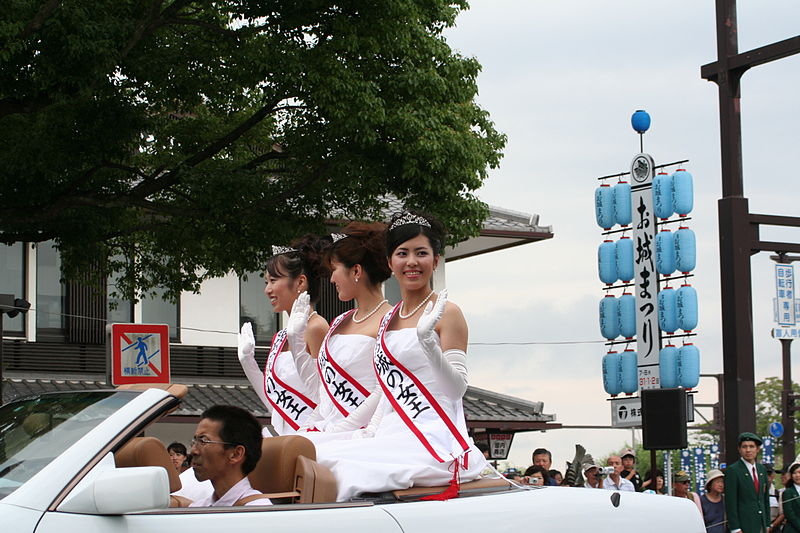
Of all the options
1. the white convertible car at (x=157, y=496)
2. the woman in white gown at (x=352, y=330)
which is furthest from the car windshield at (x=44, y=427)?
the woman in white gown at (x=352, y=330)

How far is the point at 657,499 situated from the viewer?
17.1 ft

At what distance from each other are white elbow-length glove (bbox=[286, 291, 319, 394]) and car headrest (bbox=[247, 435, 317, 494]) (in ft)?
5.77

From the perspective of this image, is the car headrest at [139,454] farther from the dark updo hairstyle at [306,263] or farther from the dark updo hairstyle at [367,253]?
the dark updo hairstyle at [306,263]

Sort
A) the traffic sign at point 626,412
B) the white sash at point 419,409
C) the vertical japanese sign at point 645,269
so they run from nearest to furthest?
the white sash at point 419,409 → the traffic sign at point 626,412 → the vertical japanese sign at point 645,269

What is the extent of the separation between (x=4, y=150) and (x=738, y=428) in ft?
29.0

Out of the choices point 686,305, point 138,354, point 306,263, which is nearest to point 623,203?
point 686,305

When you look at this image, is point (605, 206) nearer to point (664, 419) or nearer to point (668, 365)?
point (668, 365)

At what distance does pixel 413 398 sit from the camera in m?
5.25

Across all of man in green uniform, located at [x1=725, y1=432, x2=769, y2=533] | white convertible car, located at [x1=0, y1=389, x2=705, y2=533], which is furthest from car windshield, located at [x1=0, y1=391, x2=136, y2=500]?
man in green uniform, located at [x1=725, y1=432, x2=769, y2=533]

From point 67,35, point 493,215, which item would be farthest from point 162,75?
point 493,215

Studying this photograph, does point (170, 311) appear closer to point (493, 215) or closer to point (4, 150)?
point (493, 215)

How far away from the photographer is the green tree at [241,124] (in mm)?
12641

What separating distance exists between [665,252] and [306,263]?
14.8 m

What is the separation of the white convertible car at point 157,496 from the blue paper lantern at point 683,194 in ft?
52.4
